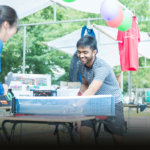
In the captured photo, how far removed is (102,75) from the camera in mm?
2328

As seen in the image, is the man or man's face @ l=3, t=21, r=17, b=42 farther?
the man

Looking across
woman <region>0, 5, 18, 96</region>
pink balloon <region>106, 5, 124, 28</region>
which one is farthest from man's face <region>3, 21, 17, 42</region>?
pink balloon <region>106, 5, 124, 28</region>

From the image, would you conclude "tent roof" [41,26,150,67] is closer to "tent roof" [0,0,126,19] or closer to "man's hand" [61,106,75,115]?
"tent roof" [0,0,126,19]

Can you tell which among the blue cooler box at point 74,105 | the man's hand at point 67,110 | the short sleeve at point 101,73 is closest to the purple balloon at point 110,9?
the short sleeve at point 101,73

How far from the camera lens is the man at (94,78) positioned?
7.61ft

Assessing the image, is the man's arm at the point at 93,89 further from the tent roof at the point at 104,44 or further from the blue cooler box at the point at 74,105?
the tent roof at the point at 104,44

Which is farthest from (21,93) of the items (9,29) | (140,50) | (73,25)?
(73,25)

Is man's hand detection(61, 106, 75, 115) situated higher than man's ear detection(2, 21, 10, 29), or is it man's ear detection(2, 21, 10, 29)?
man's ear detection(2, 21, 10, 29)

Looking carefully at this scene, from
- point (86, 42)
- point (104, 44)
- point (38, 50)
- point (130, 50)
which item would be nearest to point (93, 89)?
point (86, 42)

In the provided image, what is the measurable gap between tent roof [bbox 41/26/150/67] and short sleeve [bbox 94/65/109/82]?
4460mm

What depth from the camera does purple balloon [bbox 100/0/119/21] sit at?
4264 mm

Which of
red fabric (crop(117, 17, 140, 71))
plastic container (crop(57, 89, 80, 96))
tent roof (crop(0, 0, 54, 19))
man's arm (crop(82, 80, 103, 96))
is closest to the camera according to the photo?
man's arm (crop(82, 80, 103, 96))

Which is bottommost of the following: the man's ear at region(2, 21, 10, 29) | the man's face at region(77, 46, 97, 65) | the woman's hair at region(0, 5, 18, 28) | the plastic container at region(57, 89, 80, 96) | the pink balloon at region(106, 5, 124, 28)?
the plastic container at region(57, 89, 80, 96)

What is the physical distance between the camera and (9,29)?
1.93 m
